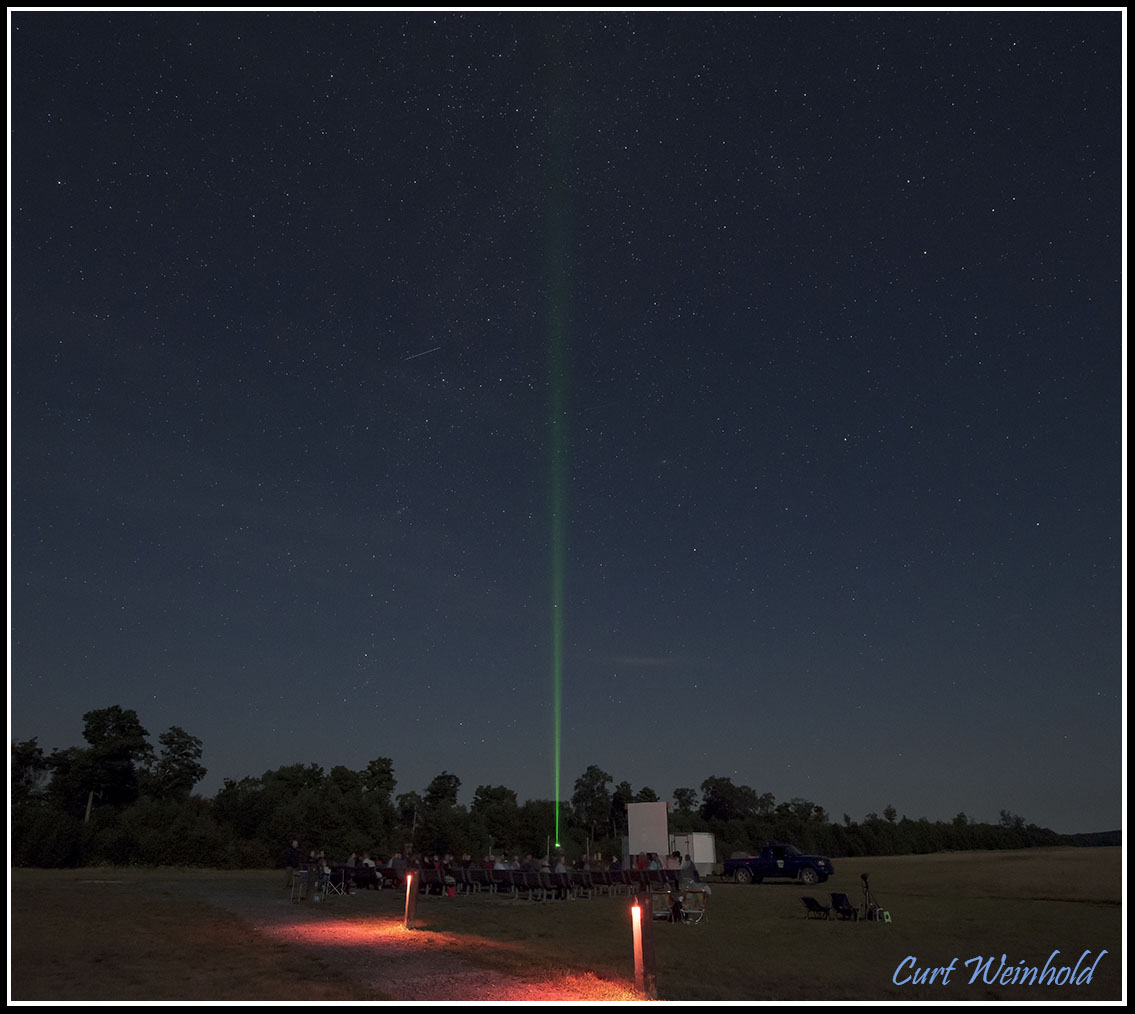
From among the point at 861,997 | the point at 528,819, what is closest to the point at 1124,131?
the point at 861,997

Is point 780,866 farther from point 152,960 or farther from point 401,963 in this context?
point 152,960

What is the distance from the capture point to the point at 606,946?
42.1 ft

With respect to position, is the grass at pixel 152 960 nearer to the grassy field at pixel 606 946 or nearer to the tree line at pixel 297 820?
the grassy field at pixel 606 946

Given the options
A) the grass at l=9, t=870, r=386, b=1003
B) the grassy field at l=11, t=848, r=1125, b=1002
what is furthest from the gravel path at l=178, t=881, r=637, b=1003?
the grass at l=9, t=870, r=386, b=1003

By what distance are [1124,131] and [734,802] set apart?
303 ft

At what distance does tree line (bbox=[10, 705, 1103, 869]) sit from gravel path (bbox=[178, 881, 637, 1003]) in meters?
23.2

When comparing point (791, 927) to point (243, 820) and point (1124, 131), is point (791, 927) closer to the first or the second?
point (1124, 131)

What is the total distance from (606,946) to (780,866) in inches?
745

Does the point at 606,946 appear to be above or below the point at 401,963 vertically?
below

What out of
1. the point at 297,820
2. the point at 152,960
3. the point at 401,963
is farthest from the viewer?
the point at 297,820

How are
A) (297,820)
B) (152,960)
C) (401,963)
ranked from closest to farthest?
1. (401,963)
2. (152,960)
3. (297,820)

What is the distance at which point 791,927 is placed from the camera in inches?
625

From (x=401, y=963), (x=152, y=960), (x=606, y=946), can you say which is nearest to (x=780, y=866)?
(x=606, y=946)

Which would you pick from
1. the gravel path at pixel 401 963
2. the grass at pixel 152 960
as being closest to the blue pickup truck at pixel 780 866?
the gravel path at pixel 401 963
